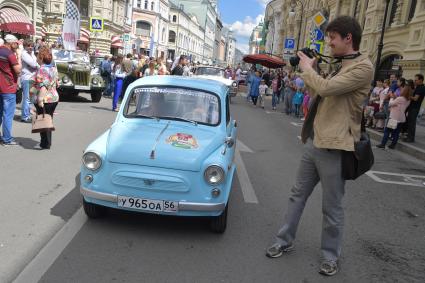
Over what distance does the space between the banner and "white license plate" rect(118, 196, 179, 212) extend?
1709cm

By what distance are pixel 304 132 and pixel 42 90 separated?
17.8 ft

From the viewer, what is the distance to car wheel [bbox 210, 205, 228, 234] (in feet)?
15.1

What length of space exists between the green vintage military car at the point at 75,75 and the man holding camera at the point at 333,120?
12.9 m

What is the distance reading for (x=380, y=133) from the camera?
1496cm

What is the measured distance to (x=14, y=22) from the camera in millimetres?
29938

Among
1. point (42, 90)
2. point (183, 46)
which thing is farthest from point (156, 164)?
point (183, 46)

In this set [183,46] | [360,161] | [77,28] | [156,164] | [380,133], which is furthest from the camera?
[183,46]

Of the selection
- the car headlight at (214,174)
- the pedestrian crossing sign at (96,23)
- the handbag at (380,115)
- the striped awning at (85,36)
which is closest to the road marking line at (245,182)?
the car headlight at (214,174)

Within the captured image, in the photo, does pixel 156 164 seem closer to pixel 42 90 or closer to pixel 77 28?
pixel 42 90

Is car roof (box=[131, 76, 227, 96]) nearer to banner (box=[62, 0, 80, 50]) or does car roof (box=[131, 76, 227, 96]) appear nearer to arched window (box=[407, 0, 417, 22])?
banner (box=[62, 0, 80, 50])

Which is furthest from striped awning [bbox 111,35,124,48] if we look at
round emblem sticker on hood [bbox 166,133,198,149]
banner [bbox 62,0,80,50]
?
round emblem sticker on hood [bbox 166,133,198,149]

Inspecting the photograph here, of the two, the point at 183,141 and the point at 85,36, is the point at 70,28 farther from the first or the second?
the point at 85,36

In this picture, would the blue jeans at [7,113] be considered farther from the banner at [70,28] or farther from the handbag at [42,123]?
the banner at [70,28]

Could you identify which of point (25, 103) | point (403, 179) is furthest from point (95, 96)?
point (403, 179)
